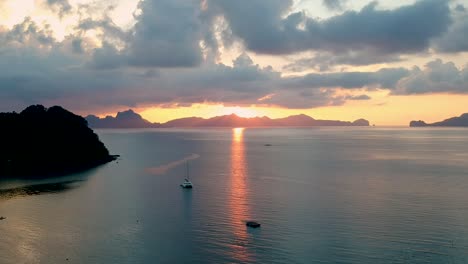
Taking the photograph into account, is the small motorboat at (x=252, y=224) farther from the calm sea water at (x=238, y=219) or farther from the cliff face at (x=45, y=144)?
the cliff face at (x=45, y=144)

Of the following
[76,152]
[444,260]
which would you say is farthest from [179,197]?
[76,152]

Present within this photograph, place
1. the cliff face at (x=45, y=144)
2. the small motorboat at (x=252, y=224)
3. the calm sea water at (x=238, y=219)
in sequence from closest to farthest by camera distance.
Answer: the calm sea water at (x=238, y=219), the small motorboat at (x=252, y=224), the cliff face at (x=45, y=144)

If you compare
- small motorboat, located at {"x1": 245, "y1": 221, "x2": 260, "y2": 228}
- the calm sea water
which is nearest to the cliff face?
the calm sea water

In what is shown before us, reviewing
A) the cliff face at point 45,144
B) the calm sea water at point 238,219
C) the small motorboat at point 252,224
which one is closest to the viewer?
the calm sea water at point 238,219

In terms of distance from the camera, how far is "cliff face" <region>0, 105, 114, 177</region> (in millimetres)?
137875

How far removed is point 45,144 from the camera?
495 feet

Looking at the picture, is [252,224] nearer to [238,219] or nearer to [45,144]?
[238,219]

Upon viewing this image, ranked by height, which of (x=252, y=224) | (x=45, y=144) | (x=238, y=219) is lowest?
(x=238, y=219)

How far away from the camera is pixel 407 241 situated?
55031 mm

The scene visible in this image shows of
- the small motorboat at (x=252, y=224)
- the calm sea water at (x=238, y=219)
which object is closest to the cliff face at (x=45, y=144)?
the calm sea water at (x=238, y=219)

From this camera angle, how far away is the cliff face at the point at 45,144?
452 ft

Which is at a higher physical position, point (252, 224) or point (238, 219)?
point (252, 224)

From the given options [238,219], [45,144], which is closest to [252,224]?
[238,219]

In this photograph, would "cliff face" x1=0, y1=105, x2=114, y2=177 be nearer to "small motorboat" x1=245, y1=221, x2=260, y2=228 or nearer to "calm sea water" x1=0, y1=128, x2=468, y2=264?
"calm sea water" x1=0, y1=128, x2=468, y2=264
